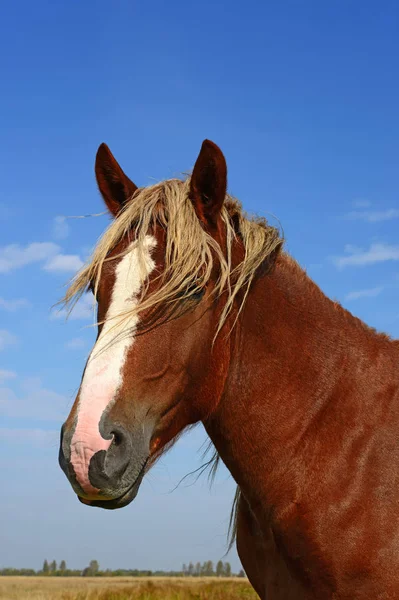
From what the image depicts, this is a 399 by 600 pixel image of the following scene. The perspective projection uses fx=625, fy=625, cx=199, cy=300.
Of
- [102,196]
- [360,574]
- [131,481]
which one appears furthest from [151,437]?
[102,196]

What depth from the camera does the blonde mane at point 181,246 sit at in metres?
3.88

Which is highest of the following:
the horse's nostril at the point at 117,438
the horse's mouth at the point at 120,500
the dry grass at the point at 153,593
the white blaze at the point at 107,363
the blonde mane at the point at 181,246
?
the blonde mane at the point at 181,246

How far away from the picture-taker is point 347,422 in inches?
161

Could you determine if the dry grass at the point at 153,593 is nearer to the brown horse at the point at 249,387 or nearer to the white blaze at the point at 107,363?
the brown horse at the point at 249,387

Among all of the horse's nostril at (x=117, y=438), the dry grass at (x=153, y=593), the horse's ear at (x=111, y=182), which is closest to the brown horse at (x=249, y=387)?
the horse's nostril at (x=117, y=438)

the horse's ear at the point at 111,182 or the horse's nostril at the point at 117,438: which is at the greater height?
the horse's ear at the point at 111,182

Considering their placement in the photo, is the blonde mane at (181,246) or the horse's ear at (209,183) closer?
the blonde mane at (181,246)

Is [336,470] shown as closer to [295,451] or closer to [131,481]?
[295,451]

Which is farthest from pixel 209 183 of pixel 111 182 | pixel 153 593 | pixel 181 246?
pixel 153 593

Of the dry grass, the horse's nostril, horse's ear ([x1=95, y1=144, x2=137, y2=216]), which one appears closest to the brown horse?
the horse's nostril

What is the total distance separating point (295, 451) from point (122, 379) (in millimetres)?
1260

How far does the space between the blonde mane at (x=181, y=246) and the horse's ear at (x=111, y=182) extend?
321 mm

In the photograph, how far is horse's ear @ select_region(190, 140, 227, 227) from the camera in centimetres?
412

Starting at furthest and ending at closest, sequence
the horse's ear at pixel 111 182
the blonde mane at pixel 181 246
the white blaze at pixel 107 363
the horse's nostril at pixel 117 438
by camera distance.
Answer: the horse's ear at pixel 111 182 < the blonde mane at pixel 181 246 < the horse's nostril at pixel 117 438 < the white blaze at pixel 107 363
